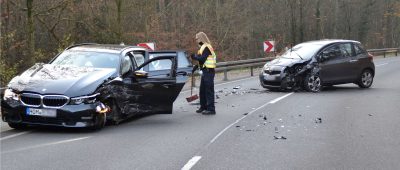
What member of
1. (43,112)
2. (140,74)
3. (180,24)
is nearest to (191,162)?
(43,112)

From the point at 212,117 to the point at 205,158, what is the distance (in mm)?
4299

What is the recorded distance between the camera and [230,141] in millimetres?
8656

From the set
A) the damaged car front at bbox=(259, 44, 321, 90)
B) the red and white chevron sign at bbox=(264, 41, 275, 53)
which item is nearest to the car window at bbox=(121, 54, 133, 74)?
the damaged car front at bbox=(259, 44, 321, 90)

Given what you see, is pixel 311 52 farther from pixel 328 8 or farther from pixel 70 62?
pixel 328 8

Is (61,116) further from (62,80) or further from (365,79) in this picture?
(365,79)

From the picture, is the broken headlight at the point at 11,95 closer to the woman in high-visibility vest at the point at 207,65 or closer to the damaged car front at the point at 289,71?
the woman in high-visibility vest at the point at 207,65

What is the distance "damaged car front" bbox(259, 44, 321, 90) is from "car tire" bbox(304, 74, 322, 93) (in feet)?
0.51

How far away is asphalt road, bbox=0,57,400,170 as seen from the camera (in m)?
7.05

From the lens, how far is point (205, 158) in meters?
7.32

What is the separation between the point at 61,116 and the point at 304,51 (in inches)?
405

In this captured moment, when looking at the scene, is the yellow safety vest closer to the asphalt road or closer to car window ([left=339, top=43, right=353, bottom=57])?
the asphalt road

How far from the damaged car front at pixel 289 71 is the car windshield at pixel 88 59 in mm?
7344

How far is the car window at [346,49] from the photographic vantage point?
1767 centimetres

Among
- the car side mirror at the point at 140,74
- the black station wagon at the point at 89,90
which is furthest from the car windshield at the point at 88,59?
the car side mirror at the point at 140,74
